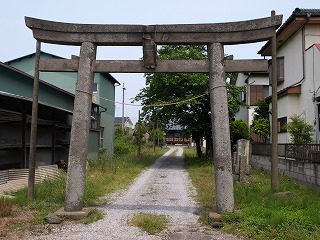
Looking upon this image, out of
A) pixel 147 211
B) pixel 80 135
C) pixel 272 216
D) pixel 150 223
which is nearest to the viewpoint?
pixel 272 216

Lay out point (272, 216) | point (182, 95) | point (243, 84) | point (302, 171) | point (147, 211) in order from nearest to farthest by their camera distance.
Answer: point (272, 216) → point (147, 211) → point (302, 171) → point (182, 95) → point (243, 84)

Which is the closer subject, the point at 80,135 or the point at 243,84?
the point at 80,135

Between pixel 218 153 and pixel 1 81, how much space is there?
32.1 ft

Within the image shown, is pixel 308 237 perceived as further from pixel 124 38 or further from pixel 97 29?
pixel 97 29

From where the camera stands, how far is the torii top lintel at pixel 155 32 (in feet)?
26.1

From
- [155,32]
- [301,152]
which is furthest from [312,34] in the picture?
[155,32]

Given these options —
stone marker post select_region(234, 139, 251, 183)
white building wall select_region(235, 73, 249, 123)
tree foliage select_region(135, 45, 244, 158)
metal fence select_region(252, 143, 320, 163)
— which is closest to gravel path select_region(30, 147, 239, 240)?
stone marker post select_region(234, 139, 251, 183)

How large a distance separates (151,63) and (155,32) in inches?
29.5

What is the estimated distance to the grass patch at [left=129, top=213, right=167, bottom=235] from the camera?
6801 mm

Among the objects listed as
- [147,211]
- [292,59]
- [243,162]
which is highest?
[292,59]

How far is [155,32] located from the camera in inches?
321

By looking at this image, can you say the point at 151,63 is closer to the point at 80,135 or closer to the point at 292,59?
the point at 80,135

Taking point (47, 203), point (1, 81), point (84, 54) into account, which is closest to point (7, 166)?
point (1, 81)

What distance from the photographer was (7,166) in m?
13.0
